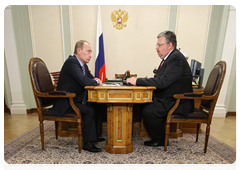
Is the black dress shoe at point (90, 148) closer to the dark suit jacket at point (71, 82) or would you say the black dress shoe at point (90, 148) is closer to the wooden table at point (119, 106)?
the wooden table at point (119, 106)

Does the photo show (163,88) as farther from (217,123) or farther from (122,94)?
(217,123)

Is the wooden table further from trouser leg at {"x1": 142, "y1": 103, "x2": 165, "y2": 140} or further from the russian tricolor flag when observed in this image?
the russian tricolor flag

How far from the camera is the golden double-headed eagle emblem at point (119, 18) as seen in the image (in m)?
3.53

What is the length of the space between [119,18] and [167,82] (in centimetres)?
226

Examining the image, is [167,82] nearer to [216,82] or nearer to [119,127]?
[216,82]

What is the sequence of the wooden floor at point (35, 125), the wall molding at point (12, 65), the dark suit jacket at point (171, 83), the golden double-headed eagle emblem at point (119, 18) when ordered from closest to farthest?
1. the dark suit jacket at point (171, 83)
2. the wooden floor at point (35, 125)
3. the wall molding at point (12, 65)
4. the golden double-headed eagle emblem at point (119, 18)

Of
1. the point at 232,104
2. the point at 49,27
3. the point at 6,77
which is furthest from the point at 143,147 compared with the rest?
the point at 6,77

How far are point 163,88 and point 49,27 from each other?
3049mm

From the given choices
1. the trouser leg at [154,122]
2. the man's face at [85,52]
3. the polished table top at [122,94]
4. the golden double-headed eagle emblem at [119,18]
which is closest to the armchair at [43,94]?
the polished table top at [122,94]

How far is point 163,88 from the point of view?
2.01m

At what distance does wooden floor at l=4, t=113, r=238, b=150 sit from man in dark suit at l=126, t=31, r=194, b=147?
1228mm

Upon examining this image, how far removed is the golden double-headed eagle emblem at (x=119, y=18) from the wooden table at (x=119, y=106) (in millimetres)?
→ 2278

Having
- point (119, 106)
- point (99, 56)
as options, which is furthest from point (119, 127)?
point (99, 56)

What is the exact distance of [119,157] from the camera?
2010 mm
